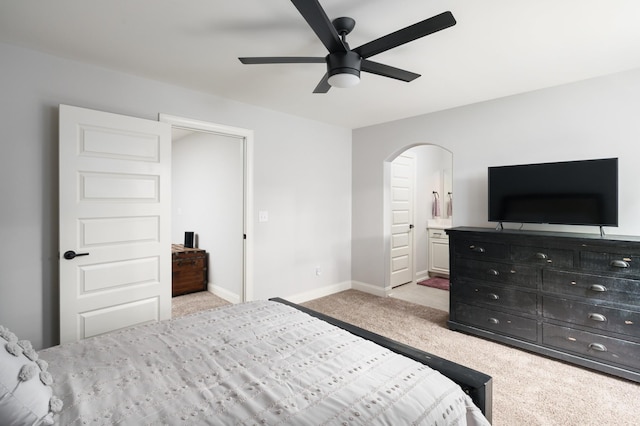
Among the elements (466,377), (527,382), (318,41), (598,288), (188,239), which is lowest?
(527,382)

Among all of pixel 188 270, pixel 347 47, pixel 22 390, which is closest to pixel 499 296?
pixel 347 47

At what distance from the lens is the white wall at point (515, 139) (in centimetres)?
271

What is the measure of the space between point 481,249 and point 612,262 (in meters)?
0.95

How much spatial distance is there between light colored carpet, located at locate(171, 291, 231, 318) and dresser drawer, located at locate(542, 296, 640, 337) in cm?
365

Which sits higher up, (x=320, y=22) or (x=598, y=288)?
(x=320, y=22)

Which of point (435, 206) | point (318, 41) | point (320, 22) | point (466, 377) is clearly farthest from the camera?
point (435, 206)

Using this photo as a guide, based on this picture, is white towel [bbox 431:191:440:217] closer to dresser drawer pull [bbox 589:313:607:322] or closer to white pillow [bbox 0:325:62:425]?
dresser drawer pull [bbox 589:313:607:322]

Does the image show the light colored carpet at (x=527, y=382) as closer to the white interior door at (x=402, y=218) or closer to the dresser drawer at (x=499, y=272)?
the dresser drawer at (x=499, y=272)

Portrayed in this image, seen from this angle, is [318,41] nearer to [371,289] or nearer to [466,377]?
[466,377]

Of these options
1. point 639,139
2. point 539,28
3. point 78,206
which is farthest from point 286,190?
Answer: point 639,139

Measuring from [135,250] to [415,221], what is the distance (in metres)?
4.23

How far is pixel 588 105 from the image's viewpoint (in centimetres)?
287

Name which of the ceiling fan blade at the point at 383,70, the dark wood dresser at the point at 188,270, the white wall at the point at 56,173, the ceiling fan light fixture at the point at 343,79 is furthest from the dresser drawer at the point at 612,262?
the dark wood dresser at the point at 188,270

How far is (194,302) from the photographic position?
4.29 meters
